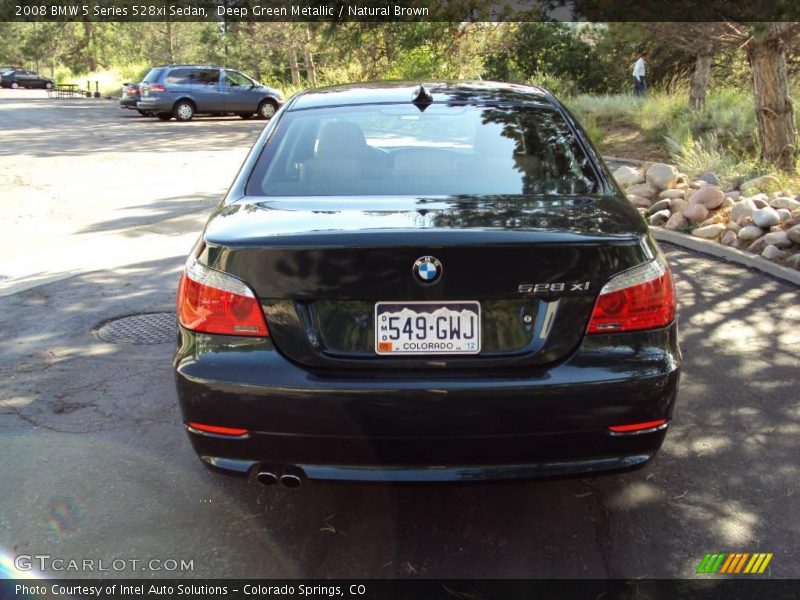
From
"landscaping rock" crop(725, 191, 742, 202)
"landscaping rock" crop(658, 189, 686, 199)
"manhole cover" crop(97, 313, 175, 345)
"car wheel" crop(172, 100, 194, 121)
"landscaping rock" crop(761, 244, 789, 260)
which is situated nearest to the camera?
"manhole cover" crop(97, 313, 175, 345)

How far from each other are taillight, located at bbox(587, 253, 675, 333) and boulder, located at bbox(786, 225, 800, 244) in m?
4.80

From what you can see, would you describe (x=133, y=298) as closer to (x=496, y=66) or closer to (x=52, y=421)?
(x=52, y=421)

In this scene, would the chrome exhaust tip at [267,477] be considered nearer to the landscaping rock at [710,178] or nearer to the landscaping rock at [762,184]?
the landscaping rock at [762,184]

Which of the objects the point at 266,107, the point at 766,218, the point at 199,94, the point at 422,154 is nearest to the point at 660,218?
the point at 766,218

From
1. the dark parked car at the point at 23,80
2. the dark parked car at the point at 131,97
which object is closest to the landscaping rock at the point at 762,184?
the dark parked car at the point at 131,97

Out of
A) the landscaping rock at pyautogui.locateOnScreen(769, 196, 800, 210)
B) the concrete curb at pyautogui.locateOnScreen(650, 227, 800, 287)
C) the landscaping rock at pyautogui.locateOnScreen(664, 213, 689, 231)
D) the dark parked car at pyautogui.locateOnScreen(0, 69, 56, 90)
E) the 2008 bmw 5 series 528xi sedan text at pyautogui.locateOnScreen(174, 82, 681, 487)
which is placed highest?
the 2008 bmw 5 series 528xi sedan text at pyautogui.locateOnScreen(174, 82, 681, 487)

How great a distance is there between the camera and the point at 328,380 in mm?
2836

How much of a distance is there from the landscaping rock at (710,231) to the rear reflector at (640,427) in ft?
18.7

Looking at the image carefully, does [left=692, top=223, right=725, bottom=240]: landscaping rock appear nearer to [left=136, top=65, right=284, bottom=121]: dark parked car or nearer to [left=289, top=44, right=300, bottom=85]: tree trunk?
A: [left=136, top=65, right=284, bottom=121]: dark parked car

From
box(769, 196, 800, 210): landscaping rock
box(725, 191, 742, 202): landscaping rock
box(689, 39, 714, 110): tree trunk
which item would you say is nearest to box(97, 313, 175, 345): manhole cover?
box(769, 196, 800, 210): landscaping rock

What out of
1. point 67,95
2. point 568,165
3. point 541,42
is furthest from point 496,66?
point 67,95

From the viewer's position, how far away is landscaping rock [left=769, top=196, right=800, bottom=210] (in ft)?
26.0

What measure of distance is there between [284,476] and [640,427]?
1.26m

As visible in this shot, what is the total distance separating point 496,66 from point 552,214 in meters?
25.6
